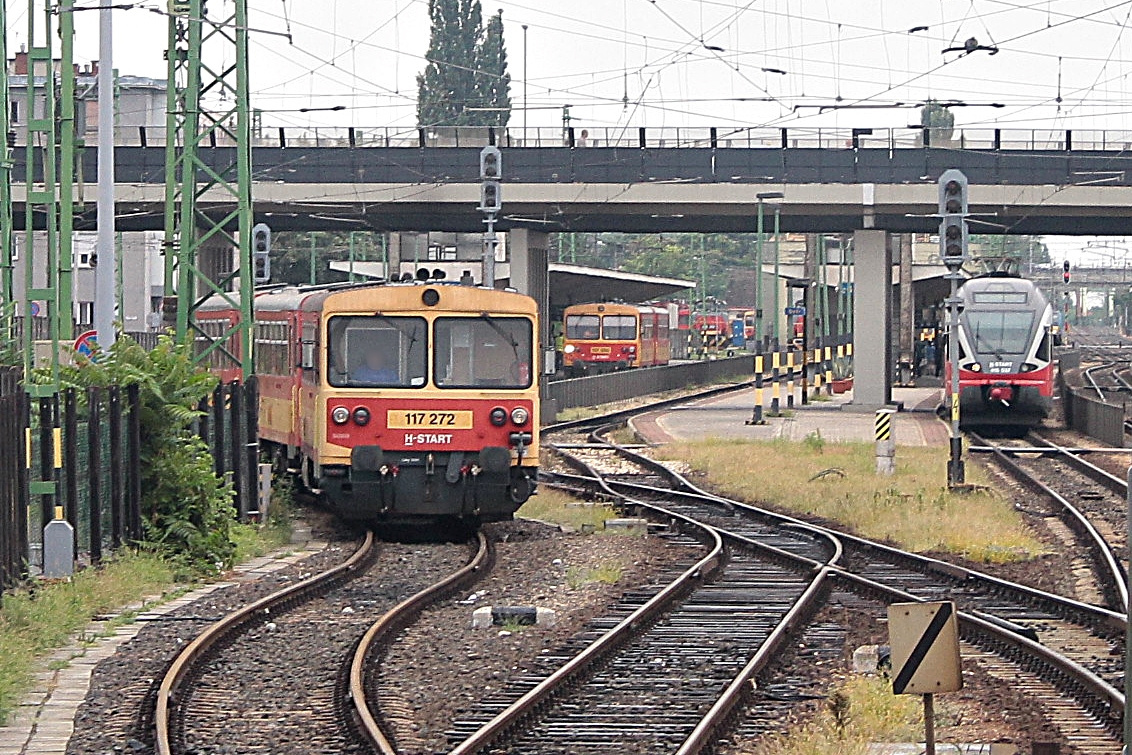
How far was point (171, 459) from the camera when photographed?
17000 mm

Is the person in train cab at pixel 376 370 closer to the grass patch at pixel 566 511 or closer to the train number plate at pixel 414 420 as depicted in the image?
the train number plate at pixel 414 420

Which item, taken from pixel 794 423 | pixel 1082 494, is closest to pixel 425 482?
pixel 1082 494

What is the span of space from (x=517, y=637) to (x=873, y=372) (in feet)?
113

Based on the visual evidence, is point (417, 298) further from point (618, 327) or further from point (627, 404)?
point (618, 327)

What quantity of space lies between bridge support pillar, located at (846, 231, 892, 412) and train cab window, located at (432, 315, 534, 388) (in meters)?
27.9

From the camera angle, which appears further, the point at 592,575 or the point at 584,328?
the point at 584,328

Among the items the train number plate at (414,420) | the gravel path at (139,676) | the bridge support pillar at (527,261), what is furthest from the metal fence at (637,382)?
the gravel path at (139,676)

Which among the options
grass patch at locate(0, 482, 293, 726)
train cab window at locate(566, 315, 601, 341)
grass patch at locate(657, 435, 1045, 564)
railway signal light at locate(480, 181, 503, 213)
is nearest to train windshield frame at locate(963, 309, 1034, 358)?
grass patch at locate(657, 435, 1045, 564)

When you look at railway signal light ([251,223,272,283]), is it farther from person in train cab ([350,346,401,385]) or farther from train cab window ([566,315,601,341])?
train cab window ([566,315,601,341])

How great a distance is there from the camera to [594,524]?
20641 mm

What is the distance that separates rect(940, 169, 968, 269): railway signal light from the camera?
928 inches

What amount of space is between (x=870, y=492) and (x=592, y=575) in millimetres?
8637

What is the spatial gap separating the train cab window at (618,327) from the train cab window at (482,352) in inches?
1752

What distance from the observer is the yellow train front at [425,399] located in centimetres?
1880
